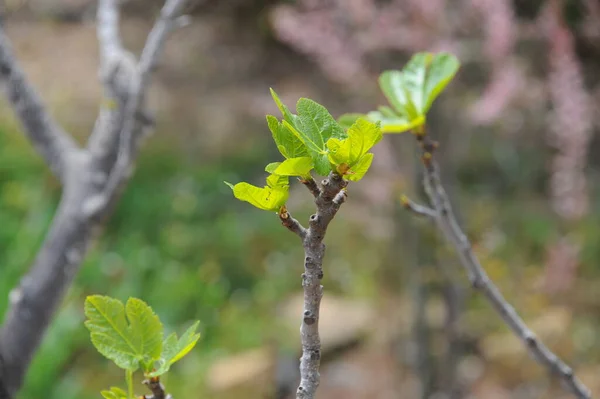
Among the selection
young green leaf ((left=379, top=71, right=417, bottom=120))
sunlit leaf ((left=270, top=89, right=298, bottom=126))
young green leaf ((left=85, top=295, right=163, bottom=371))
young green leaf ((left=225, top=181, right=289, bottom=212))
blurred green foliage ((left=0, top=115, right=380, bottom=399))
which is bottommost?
blurred green foliage ((left=0, top=115, right=380, bottom=399))

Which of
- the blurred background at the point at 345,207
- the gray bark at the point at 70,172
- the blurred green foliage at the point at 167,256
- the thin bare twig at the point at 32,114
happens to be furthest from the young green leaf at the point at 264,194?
the blurred green foliage at the point at 167,256

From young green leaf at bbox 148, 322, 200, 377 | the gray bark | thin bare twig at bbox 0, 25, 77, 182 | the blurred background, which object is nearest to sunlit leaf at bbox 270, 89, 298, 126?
young green leaf at bbox 148, 322, 200, 377

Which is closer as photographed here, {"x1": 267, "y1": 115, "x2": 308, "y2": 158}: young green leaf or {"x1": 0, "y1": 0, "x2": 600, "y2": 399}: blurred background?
{"x1": 267, "y1": 115, "x2": 308, "y2": 158}: young green leaf

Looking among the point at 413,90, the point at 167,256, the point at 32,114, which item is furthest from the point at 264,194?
the point at 167,256

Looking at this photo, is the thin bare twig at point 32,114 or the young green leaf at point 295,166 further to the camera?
the thin bare twig at point 32,114

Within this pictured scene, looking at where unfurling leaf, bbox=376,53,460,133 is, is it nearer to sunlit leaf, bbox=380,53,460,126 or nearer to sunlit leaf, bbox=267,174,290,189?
sunlit leaf, bbox=380,53,460,126

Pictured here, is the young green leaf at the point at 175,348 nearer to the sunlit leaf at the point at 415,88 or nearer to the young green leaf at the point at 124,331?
the young green leaf at the point at 124,331

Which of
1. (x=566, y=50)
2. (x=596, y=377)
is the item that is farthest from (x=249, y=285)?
(x=566, y=50)
